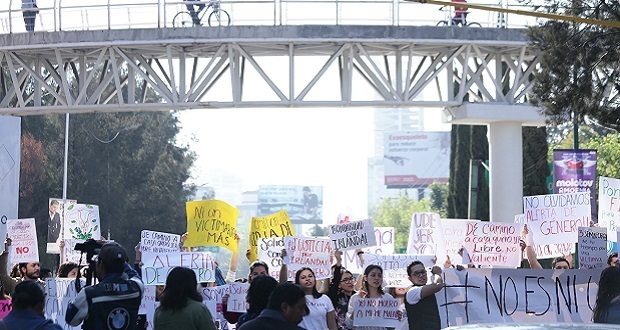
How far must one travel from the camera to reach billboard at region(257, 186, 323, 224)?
17662 centimetres

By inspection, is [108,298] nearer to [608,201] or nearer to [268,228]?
[268,228]

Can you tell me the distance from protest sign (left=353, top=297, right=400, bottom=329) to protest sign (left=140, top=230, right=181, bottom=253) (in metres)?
4.00

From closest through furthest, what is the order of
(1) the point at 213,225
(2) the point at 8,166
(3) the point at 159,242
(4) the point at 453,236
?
1. (3) the point at 159,242
2. (4) the point at 453,236
3. (1) the point at 213,225
4. (2) the point at 8,166

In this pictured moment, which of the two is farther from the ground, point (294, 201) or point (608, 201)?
point (294, 201)

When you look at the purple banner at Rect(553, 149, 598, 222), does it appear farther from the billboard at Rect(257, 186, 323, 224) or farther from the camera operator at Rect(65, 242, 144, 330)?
the billboard at Rect(257, 186, 323, 224)

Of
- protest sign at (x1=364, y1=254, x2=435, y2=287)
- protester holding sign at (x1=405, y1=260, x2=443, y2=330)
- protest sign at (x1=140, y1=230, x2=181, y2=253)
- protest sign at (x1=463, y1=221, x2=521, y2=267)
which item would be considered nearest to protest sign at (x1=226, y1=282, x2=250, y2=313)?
protest sign at (x1=364, y1=254, x2=435, y2=287)

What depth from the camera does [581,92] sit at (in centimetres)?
1748

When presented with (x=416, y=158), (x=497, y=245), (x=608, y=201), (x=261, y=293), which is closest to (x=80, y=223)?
(x=497, y=245)

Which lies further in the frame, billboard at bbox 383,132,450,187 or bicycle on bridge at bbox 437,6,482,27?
billboard at bbox 383,132,450,187

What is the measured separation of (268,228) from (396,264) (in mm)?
2175

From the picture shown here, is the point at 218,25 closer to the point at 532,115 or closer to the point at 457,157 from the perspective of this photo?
the point at 532,115

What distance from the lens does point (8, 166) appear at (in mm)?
24453

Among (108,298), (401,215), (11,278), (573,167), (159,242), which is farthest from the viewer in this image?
(401,215)

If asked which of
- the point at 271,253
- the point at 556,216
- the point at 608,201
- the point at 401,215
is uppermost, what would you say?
the point at 401,215
